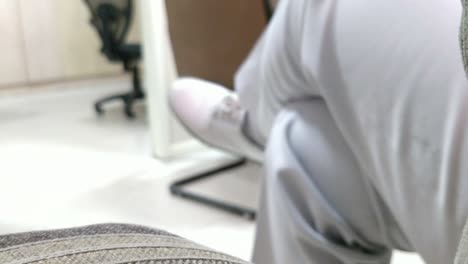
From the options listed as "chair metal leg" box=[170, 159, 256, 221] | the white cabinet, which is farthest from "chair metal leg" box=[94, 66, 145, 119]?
"chair metal leg" box=[170, 159, 256, 221]

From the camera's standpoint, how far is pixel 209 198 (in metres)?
1.53

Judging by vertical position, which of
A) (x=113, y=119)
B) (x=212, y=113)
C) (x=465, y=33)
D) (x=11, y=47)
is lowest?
(x=113, y=119)

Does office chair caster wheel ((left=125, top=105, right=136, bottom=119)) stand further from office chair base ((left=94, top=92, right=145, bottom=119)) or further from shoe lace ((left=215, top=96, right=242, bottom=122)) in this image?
shoe lace ((left=215, top=96, right=242, bottom=122))

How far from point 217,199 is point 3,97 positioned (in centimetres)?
186

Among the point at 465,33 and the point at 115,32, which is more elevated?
the point at 465,33

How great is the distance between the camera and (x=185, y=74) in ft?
4.50

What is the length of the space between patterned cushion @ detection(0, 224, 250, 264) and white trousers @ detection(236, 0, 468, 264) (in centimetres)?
22

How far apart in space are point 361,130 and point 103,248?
0.96 feet

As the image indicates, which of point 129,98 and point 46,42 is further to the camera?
point 46,42

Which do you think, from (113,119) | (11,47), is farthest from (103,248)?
(11,47)

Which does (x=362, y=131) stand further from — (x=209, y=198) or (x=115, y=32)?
(x=115, y=32)

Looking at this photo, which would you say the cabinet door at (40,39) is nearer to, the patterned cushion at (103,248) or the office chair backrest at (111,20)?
the office chair backrest at (111,20)

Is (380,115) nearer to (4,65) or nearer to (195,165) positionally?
(195,165)

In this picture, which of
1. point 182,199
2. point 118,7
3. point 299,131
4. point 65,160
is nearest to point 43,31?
point 118,7
